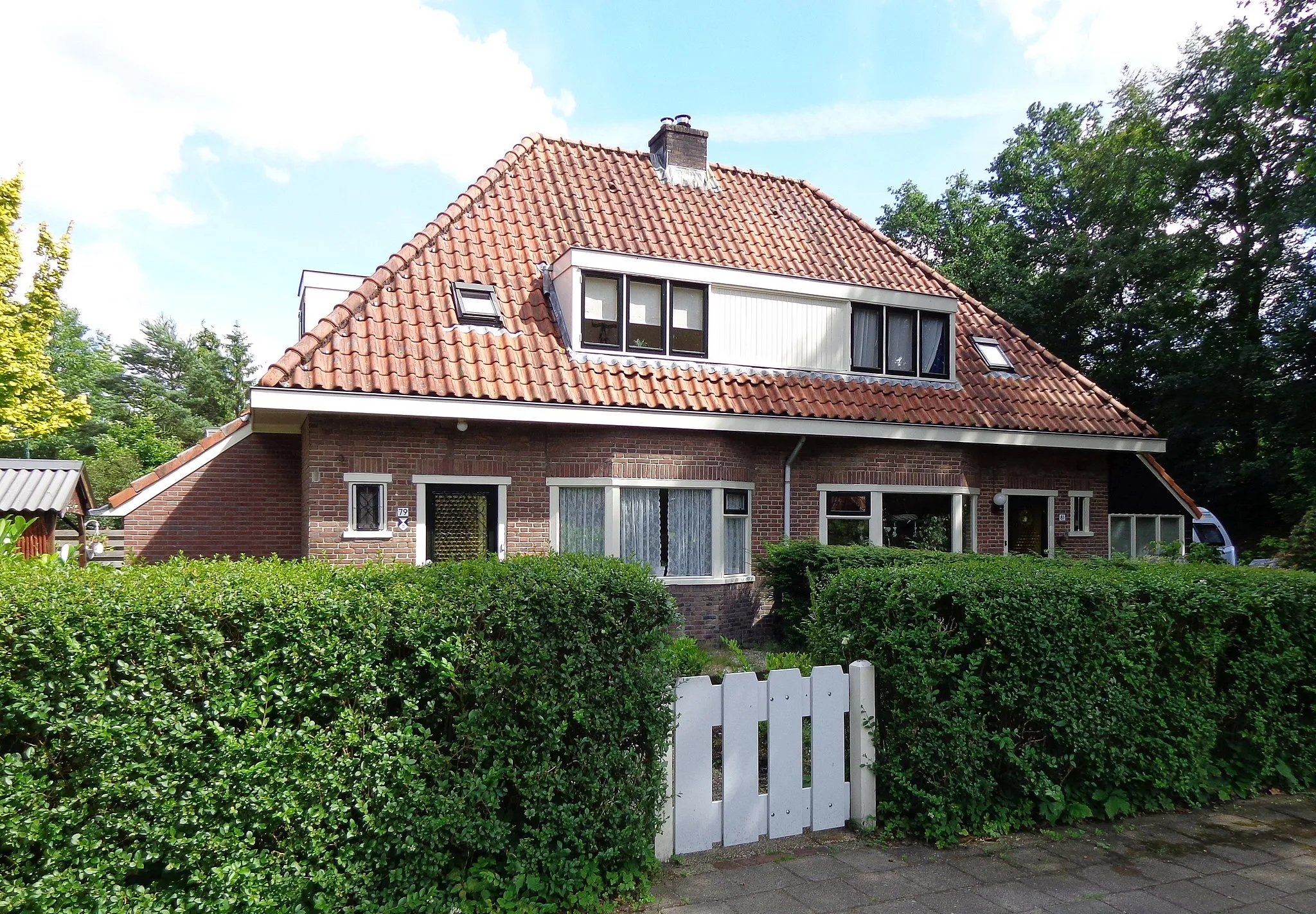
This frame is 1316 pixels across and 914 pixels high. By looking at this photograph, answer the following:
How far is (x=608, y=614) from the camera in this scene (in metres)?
4.23

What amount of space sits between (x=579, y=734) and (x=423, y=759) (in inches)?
31.3

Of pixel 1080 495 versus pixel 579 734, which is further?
pixel 1080 495

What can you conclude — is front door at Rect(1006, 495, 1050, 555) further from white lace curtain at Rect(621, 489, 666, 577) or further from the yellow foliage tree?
the yellow foliage tree

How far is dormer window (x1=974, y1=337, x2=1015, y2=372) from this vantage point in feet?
47.9

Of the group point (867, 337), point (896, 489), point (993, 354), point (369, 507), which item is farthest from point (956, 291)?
point (369, 507)

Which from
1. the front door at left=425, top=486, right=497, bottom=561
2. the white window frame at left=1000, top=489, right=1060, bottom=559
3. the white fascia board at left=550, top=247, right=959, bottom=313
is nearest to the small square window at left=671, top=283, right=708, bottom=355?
the white fascia board at left=550, top=247, right=959, bottom=313

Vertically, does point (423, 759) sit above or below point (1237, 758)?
above

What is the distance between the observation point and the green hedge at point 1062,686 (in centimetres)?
500

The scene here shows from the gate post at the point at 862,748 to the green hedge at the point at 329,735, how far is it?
1446mm

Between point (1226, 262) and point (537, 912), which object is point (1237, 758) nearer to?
point (537, 912)

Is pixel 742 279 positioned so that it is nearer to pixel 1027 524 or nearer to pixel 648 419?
pixel 648 419

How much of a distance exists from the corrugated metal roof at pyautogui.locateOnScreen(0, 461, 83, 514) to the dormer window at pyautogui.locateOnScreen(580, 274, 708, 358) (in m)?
16.3

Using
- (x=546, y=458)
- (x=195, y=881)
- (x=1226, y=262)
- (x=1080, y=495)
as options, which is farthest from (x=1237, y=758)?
(x=1226, y=262)

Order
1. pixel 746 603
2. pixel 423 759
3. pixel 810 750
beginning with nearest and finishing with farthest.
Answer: pixel 423 759 < pixel 810 750 < pixel 746 603
